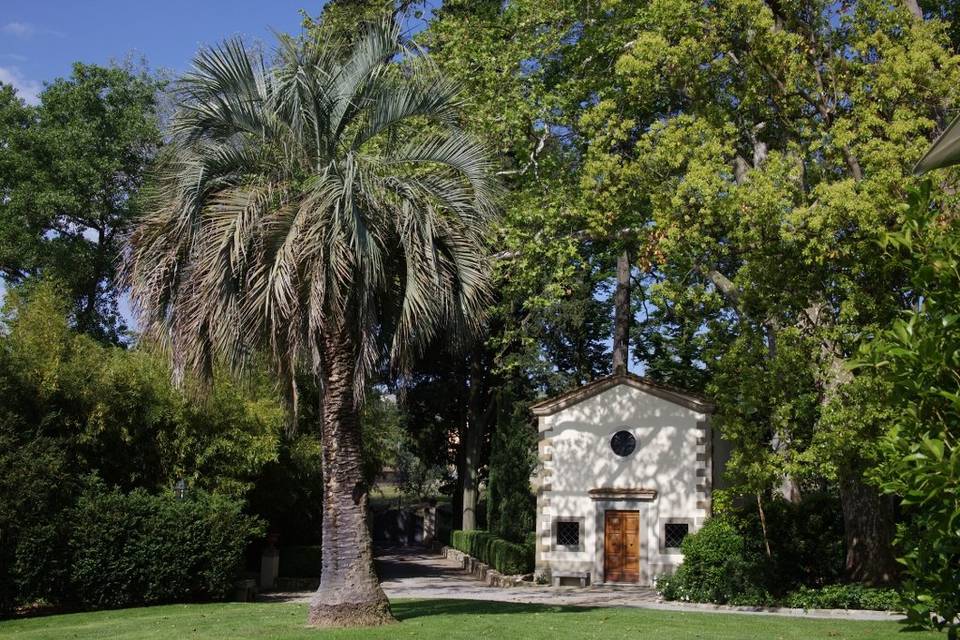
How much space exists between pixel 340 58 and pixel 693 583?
14501mm

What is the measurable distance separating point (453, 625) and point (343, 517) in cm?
220

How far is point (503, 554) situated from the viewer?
1155 inches

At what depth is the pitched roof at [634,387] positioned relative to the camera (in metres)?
27.5

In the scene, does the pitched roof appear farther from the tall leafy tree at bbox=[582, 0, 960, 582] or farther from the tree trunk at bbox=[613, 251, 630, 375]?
the tall leafy tree at bbox=[582, 0, 960, 582]

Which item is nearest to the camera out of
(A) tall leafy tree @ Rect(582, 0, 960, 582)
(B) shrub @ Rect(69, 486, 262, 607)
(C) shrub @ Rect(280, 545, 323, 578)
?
(A) tall leafy tree @ Rect(582, 0, 960, 582)

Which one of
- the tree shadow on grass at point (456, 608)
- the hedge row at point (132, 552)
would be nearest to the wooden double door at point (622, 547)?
the tree shadow on grass at point (456, 608)

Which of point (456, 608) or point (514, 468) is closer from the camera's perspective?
point (456, 608)

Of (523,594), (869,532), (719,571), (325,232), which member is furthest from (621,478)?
(325,232)

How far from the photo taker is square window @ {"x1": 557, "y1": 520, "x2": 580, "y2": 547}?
28.4 m

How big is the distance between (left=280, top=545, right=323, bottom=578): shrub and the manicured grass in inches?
366

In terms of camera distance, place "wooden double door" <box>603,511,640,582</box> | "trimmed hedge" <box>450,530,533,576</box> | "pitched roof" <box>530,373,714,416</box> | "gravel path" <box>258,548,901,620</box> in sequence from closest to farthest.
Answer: "gravel path" <box>258,548,901,620</box> → "pitched roof" <box>530,373,714,416</box> → "wooden double door" <box>603,511,640,582</box> → "trimmed hedge" <box>450,530,533,576</box>

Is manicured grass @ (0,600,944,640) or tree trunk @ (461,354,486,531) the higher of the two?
tree trunk @ (461,354,486,531)

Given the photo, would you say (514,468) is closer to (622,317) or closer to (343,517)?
(622,317)

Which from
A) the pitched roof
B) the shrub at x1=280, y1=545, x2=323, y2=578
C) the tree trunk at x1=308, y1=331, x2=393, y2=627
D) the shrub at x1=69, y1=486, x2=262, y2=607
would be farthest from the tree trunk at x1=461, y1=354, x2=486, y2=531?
the tree trunk at x1=308, y1=331, x2=393, y2=627
